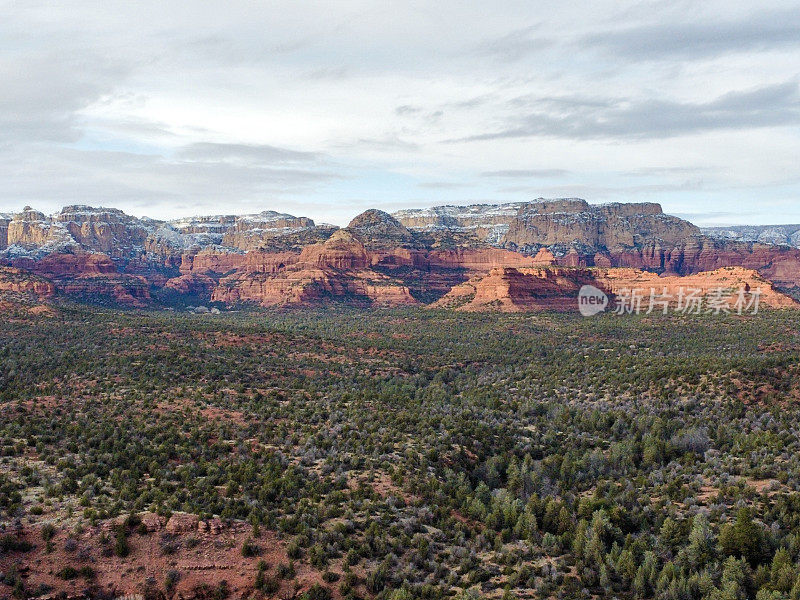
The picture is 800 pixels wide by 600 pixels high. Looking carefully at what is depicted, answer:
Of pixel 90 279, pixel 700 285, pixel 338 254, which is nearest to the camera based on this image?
pixel 700 285

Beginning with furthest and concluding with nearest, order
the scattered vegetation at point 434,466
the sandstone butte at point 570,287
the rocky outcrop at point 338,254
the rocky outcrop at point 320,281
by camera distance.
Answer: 1. the rocky outcrop at point 338,254
2. the rocky outcrop at point 320,281
3. the sandstone butte at point 570,287
4. the scattered vegetation at point 434,466

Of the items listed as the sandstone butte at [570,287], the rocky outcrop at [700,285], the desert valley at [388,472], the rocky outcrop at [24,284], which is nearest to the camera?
the desert valley at [388,472]

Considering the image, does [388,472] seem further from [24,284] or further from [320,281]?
[320,281]

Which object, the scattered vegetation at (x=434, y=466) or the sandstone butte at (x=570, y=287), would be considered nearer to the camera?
the scattered vegetation at (x=434, y=466)

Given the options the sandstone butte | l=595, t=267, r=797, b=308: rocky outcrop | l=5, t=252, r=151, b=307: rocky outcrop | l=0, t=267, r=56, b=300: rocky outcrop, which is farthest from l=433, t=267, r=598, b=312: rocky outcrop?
l=5, t=252, r=151, b=307: rocky outcrop

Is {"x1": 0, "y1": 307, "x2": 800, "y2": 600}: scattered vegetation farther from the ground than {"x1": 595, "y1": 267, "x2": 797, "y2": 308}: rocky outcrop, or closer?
closer

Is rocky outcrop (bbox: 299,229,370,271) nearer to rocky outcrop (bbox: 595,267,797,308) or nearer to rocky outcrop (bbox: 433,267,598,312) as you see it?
rocky outcrop (bbox: 433,267,598,312)

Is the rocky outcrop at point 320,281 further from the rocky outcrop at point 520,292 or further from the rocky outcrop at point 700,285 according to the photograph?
the rocky outcrop at point 700,285

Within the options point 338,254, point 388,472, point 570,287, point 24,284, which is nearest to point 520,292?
point 570,287

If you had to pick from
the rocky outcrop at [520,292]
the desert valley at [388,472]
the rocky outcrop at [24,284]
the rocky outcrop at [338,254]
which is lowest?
the desert valley at [388,472]

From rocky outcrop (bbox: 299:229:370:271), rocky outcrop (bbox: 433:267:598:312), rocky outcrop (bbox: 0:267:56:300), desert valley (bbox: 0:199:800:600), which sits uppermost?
rocky outcrop (bbox: 299:229:370:271)

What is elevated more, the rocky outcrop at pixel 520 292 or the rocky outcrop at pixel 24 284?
the rocky outcrop at pixel 520 292

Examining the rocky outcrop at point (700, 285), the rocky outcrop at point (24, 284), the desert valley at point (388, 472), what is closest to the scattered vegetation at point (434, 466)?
the desert valley at point (388, 472)

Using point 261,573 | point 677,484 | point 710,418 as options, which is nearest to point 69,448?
point 261,573
